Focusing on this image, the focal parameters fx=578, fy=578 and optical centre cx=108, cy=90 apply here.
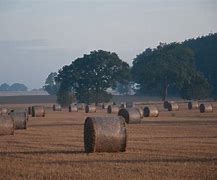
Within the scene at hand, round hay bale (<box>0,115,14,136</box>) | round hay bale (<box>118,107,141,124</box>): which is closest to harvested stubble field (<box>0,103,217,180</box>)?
round hay bale (<box>0,115,14,136</box>)

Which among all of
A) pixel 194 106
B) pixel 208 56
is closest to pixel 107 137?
pixel 194 106

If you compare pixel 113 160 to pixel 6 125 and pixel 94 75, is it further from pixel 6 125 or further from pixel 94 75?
pixel 94 75

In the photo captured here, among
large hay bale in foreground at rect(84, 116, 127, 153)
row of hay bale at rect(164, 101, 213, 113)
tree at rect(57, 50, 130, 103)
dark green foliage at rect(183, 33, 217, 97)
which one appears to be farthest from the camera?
dark green foliage at rect(183, 33, 217, 97)

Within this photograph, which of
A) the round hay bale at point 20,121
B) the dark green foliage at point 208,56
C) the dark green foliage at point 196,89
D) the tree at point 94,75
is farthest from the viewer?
the dark green foliage at point 208,56

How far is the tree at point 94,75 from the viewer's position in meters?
86.6

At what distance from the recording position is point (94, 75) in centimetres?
8769

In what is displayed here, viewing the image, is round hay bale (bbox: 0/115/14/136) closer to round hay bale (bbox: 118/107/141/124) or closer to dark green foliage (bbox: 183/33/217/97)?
round hay bale (bbox: 118/107/141/124)

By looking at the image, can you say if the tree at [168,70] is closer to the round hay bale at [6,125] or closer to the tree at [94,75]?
the tree at [94,75]

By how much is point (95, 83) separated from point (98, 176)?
73.6 metres

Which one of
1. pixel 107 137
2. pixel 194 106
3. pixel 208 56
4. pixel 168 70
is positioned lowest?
pixel 107 137

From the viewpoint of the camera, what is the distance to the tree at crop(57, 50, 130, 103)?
284ft

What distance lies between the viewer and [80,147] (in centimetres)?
2127

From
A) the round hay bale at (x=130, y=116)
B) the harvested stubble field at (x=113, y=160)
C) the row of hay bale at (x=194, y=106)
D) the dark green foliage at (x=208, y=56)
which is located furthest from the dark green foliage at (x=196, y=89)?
the harvested stubble field at (x=113, y=160)

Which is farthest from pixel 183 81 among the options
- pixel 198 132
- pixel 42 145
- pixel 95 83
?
pixel 42 145
